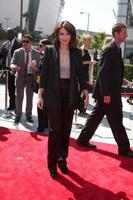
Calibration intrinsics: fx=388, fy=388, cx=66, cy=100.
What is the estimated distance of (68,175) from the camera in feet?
15.4

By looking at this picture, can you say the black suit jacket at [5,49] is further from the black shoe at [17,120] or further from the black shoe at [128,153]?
the black shoe at [128,153]

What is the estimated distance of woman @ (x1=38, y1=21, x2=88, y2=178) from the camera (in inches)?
175

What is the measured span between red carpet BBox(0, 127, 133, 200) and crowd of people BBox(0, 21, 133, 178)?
0.68 feet

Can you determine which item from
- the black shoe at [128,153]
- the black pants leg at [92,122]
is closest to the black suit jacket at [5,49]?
the black pants leg at [92,122]

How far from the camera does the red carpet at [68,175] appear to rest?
13.7ft

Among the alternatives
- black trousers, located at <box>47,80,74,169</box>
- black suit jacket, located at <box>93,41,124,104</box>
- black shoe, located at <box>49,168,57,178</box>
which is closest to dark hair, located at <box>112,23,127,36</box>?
black suit jacket, located at <box>93,41,124,104</box>

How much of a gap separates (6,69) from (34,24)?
202 ft

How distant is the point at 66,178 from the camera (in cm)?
460

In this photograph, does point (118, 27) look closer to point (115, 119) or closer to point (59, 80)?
point (115, 119)

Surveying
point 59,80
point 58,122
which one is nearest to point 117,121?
point 58,122

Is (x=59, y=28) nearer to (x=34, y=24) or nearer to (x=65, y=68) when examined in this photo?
(x=65, y=68)

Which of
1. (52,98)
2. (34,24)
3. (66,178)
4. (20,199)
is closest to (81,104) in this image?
(52,98)

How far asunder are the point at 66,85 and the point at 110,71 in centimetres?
101

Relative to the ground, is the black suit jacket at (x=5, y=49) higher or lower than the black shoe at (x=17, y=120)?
higher
